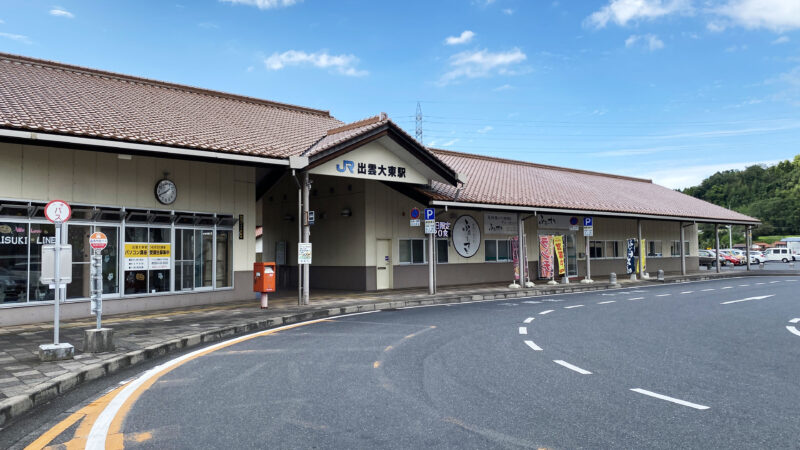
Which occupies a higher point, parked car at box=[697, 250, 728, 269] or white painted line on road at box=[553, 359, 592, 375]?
parked car at box=[697, 250, 728, 269]

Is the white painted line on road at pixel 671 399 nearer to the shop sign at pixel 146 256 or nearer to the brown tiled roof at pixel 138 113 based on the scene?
the brown tiled roof at pixel 138 113

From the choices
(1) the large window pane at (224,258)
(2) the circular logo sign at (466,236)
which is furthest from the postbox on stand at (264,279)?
(2) the circular logo sign at (466,236)

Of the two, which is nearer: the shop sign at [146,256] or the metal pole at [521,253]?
the shop sign at [146,256]

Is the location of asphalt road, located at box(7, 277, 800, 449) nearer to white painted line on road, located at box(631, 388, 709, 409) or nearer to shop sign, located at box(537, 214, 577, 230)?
white painted line on road, located at box(631, 388, 709, 409)

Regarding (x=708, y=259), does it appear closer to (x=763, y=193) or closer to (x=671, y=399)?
Answer: (x=671, y=399)

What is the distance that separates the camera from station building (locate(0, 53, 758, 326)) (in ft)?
36.7

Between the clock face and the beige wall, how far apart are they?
108mm

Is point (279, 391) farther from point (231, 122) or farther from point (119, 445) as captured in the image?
point (231, 122)

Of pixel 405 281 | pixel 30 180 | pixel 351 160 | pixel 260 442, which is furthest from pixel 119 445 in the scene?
pixel 405 281

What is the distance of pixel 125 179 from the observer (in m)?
12.8

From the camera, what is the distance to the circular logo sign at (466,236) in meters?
21.5

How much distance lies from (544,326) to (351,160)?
782cm

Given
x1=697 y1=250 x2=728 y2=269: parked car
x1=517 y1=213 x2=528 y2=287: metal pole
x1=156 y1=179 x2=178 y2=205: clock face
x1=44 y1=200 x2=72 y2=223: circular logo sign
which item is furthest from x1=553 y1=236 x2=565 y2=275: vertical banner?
x1=697 y1=250 x2=728 y2=269: parked car

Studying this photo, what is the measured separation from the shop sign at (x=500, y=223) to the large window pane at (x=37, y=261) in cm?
1566
